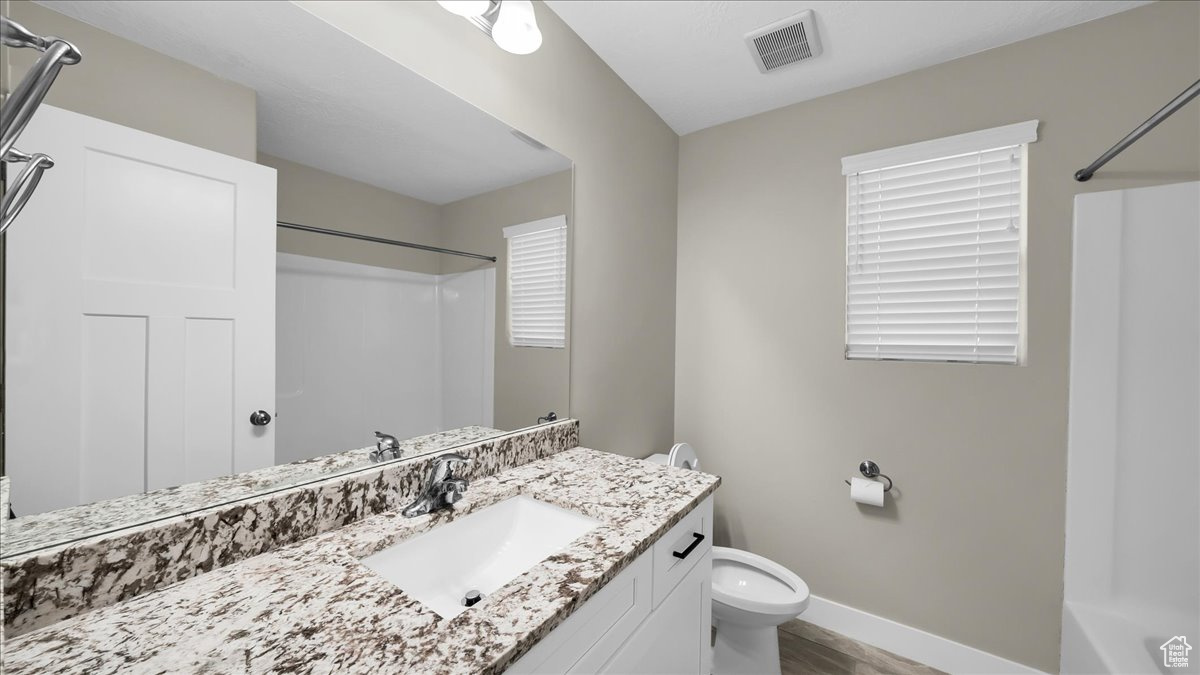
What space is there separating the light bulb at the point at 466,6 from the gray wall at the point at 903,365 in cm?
147

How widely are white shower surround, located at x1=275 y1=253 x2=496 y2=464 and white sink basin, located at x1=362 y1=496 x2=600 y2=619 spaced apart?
27 cm

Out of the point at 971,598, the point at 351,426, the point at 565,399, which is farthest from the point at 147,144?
the point at 971,598

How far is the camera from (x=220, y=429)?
2.54 feet

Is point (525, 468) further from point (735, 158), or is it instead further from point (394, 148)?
point (735, 158)

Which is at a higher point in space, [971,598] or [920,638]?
[971,598]

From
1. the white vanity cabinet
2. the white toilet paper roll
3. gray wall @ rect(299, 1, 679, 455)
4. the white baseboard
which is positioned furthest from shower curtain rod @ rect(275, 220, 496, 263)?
the white baseboard

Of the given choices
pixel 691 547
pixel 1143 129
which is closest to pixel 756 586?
pixel 691 547

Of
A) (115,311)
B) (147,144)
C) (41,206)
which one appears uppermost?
(147,144)

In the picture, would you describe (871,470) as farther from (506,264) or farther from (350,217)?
(350,217)

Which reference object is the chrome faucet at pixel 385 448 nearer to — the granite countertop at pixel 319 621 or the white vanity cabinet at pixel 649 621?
the granite countertop at pixel 319 621

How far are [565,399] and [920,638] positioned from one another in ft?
5.72

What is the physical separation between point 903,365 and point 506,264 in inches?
65.3

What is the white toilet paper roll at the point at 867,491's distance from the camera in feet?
5.82

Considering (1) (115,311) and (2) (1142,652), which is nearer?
(1) (115,311)
